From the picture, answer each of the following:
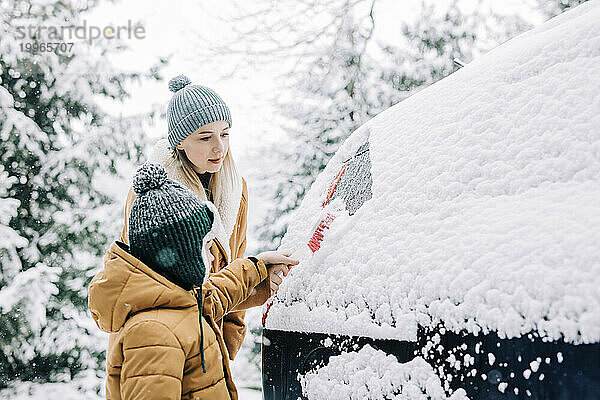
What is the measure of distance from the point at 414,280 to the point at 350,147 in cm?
108

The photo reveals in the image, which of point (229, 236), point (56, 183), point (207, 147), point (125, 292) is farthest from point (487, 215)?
point (56, 183)

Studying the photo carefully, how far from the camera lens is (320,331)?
5.39ft

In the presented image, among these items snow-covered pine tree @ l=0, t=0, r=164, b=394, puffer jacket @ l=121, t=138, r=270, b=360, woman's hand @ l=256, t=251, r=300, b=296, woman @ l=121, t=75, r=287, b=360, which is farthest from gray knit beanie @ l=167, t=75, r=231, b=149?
snow-covered pine tree @ l=0, t=0, r=164, b=394

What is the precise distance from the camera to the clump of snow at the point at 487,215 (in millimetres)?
1024

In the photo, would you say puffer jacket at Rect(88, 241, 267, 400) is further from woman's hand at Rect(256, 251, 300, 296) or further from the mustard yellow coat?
the mustard yellow coat

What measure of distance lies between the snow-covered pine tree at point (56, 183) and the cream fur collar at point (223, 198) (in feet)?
9.84

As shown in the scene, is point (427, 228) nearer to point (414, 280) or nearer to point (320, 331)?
point (414, 280)

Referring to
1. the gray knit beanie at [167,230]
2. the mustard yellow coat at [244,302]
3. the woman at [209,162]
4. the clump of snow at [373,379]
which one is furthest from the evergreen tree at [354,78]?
the clump of snow at [373,379]

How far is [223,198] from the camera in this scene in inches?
104

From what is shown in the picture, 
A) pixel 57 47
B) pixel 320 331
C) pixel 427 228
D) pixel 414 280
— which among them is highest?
pixel 57 47

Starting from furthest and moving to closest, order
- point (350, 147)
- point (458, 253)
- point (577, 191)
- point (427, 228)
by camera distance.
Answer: point (350, 147) → point (427, 228) → point (458, 253) → point (577, 191)

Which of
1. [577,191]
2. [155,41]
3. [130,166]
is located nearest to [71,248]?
[130,166]

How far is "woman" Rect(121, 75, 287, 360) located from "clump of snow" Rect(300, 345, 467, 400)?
0.80 m

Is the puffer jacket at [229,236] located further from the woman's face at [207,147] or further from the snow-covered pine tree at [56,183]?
the snow-covered pine tree at [56,183]
